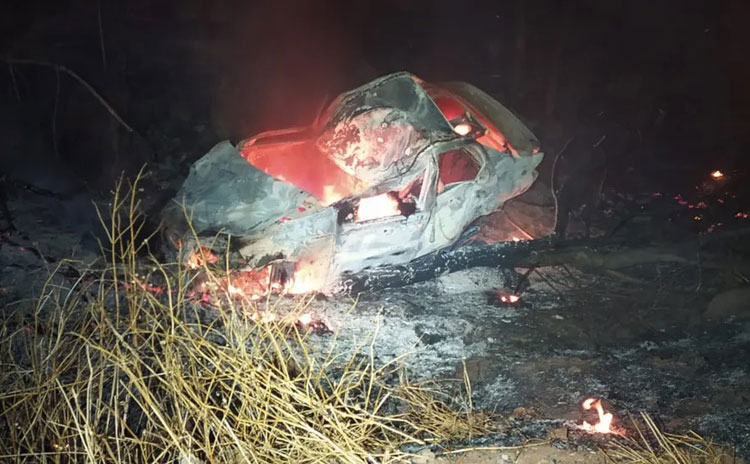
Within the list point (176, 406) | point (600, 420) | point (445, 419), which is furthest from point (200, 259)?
point (600, 420)

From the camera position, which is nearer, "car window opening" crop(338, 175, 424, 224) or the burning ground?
the burning ground

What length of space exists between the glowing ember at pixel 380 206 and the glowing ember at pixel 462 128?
4.02 ft

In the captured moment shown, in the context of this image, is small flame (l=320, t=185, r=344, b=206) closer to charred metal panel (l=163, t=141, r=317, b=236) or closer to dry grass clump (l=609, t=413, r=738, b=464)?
charred metal panel (l=163, t=141, r=317, b=236)

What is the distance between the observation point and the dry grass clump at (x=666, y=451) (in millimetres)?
3547

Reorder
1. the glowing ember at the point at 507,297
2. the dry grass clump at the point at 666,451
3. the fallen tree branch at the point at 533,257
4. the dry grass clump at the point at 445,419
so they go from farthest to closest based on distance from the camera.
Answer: the glowing ember at the point at 507,297 → the fallen tree branch at the point at 533,257 → the dry grass clump at the point at 445,419 → the dry grass clump at the point at 666,451

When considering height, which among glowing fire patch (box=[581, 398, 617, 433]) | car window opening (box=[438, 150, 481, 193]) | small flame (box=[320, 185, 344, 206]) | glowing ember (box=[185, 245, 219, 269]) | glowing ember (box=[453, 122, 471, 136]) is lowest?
A: glowing fire patch (box=[581, 398, 617, 433])

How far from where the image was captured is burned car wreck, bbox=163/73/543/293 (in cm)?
527

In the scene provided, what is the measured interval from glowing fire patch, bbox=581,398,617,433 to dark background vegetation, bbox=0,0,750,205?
4646 millimetres

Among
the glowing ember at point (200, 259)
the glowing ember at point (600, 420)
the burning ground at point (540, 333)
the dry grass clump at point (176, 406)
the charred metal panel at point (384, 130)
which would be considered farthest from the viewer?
the charred metal panel at point (384, 130)

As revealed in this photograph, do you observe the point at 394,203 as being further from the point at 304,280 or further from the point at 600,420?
the point at 600,420

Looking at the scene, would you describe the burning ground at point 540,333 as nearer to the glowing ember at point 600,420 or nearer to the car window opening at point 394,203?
the glowing ember at point 600,420

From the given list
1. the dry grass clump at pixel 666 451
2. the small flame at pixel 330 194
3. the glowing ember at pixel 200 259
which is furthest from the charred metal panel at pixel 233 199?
the dry grass clump at pixel 666 451

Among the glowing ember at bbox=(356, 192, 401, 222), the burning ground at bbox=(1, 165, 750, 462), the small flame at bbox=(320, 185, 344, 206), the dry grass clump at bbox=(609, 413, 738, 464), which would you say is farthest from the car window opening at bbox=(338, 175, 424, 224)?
the dry grass clump at bbox=(609, 413, 738, 464)

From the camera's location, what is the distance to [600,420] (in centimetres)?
425
